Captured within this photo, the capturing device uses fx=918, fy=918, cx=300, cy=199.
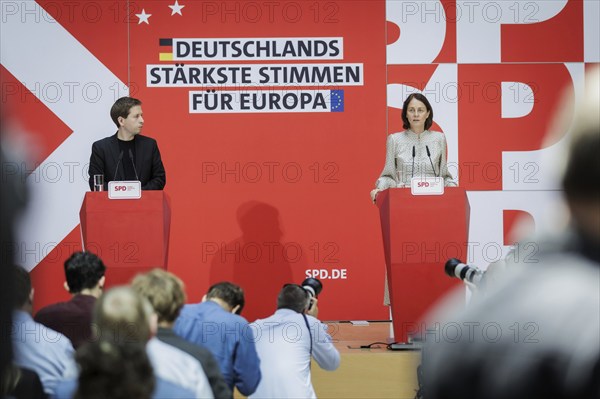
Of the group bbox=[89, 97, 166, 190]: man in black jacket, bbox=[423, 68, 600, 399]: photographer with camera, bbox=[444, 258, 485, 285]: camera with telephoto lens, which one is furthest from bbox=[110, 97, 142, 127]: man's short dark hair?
bbox=[423, 68, 600, 399]: photographer with camera

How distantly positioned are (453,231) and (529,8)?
2.85 m

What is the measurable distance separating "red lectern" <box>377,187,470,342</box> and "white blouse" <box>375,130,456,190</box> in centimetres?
39

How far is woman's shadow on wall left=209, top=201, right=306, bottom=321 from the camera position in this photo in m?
7.05

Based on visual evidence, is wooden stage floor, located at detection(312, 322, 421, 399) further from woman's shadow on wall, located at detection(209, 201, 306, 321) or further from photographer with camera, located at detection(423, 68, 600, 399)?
photographer with camera, located at detection(423, 68, 600, 399)

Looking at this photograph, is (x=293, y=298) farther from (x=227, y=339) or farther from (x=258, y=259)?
(x=258, y=259)

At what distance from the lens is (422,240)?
198 inches

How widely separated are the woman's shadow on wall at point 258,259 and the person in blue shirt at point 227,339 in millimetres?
3358

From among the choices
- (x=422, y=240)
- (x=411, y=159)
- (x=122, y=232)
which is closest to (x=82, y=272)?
(x=122, y=232)

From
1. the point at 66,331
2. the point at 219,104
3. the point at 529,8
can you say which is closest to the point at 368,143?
the point at 219,104

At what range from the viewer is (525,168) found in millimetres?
7117

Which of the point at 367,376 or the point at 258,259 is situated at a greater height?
the point at 258,259

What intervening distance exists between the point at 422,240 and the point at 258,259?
90.0 inches

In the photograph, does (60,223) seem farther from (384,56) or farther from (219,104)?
(384,56)

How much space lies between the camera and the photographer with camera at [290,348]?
4.14 m
